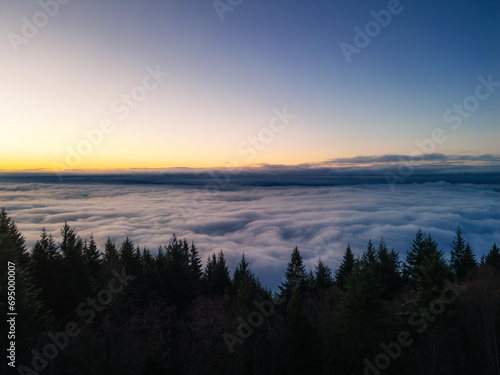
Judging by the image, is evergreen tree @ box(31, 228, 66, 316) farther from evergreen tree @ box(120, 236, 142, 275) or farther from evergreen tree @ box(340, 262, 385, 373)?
evergreen tree @ box(340, 262, 385, 373)

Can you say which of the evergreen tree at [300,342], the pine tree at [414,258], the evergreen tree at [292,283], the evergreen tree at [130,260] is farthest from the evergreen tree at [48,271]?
the pine tree at [414,258]

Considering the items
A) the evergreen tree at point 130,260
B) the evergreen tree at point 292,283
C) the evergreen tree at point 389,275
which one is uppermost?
the evergreen tree at point 130,260

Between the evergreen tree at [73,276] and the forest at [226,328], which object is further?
the evergreen tree at [73,276]

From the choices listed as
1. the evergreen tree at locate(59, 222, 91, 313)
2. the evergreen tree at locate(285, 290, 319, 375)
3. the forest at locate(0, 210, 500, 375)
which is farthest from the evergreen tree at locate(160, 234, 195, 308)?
the evergreen tree at locate(285, 290, 319, 375)

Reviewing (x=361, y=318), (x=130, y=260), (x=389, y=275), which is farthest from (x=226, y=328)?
(x=389, y=275)

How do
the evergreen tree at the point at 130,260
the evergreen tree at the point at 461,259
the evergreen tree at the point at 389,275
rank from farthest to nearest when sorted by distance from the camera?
the evergreen tree at the point at 461,259
the evergreen tree at the point at 389,275
the evergreen tree at the point at 130,260

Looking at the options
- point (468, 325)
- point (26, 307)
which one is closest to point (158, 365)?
point (26, 307)

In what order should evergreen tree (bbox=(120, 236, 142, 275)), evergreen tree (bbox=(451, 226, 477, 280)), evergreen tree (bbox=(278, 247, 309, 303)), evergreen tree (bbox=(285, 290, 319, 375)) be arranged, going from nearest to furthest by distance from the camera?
evergreen tree (bbox=(285, 290, 319, 375)), evergreen tree (bbox=(120, 236, 142, 275)), evergreen tree (bbox=(278, 247, 309, 303)), evergreen tree (bbox=(451, 226, 477, 280))

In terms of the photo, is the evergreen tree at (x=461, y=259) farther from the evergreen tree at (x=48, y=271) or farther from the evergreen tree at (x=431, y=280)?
the evergreen tree at (x=48, y=271)

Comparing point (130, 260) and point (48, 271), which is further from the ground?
point (48, 271)

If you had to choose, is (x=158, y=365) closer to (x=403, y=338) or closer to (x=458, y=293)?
(x=403, y=338)

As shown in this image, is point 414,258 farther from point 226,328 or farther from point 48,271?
point 48,271
